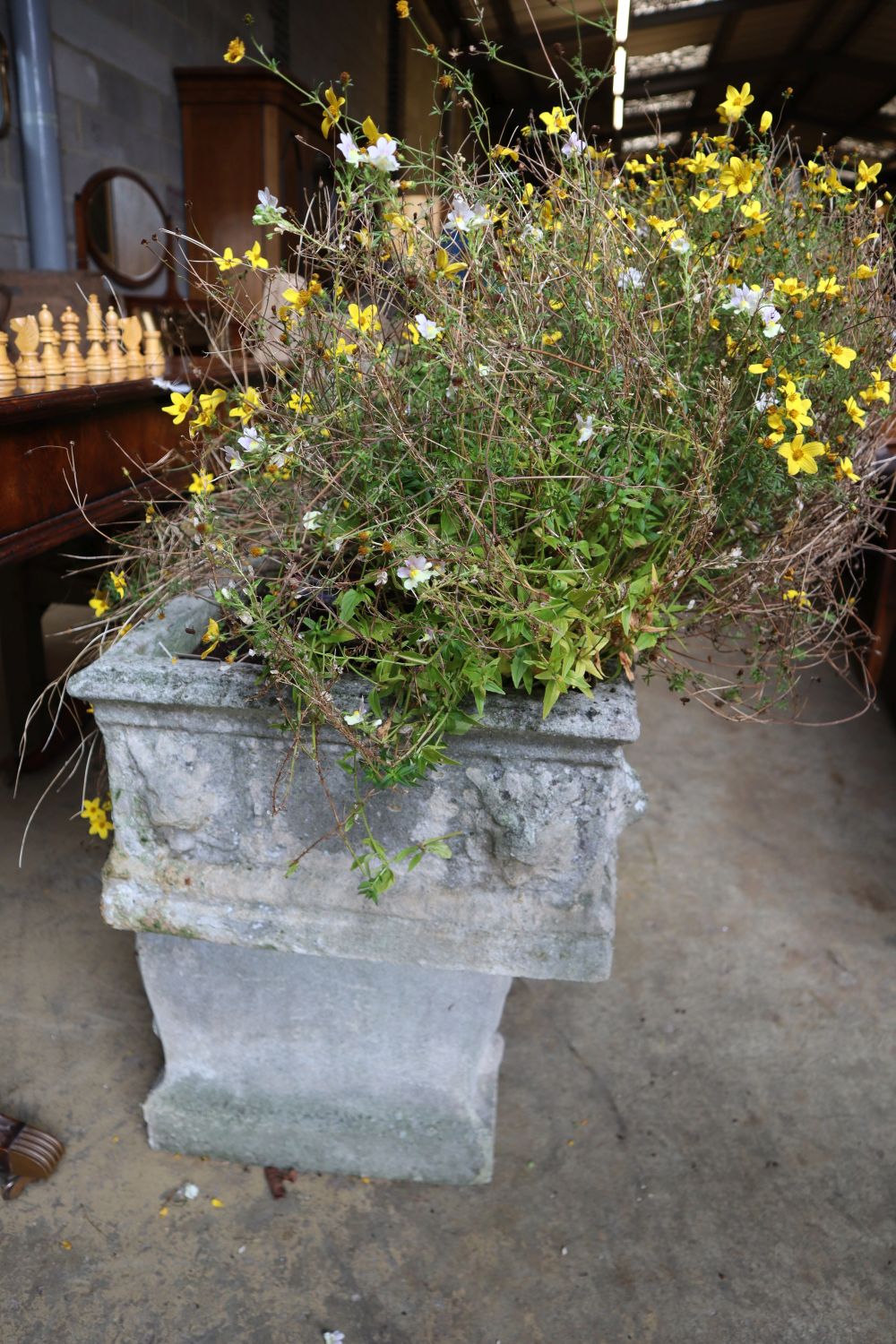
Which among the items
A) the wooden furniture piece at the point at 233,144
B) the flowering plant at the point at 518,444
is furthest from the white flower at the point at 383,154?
the wooden furniture piece at the point at 233,144

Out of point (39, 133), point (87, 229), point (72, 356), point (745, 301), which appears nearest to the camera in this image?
point (745, 301)

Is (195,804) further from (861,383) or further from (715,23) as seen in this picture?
(715,23)

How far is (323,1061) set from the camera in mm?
1576

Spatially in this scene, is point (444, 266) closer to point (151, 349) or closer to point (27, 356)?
point (27, 356)

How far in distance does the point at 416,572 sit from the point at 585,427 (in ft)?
0.90

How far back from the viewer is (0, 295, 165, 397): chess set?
1654mm

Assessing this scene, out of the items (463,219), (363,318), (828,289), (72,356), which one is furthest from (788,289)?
(72,356)

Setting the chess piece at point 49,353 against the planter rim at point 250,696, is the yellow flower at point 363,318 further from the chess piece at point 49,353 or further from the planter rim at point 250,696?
the chess piece at point 49,353

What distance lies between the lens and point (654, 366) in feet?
4.09

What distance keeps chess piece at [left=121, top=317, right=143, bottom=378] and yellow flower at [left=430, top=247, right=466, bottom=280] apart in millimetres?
962

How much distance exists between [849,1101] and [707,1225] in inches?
16.9

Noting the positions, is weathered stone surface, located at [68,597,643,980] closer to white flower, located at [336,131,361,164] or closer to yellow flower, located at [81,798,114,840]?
yellow flower, located at [81,798,114,840]

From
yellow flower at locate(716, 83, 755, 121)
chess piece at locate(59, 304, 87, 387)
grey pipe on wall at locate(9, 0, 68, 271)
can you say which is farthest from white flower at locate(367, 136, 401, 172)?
grey pipe on wall at locate(9, 0, 68, 271)

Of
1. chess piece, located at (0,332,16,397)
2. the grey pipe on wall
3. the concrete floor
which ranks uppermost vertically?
the grey pipe on wall
